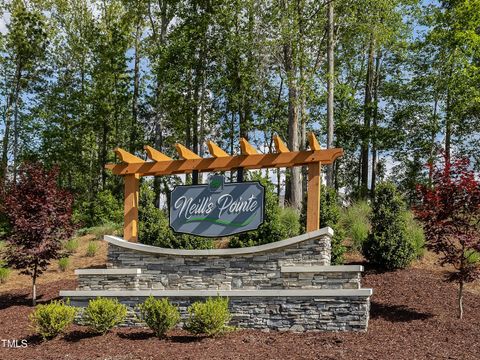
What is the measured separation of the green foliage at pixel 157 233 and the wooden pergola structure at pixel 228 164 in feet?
4.81

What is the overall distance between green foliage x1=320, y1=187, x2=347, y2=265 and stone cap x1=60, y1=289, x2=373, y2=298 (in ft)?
8.51

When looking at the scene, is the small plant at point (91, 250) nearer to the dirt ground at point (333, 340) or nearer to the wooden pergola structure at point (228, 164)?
the dirt ground at point (333, 340)

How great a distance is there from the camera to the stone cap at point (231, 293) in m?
7.61

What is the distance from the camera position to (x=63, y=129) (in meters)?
27.4

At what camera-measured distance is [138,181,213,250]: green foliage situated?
11047 mm

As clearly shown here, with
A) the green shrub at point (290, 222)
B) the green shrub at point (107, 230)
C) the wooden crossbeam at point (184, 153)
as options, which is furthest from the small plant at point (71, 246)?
the wooden crossbeam at point (184, 153)

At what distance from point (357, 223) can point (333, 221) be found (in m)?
1.70

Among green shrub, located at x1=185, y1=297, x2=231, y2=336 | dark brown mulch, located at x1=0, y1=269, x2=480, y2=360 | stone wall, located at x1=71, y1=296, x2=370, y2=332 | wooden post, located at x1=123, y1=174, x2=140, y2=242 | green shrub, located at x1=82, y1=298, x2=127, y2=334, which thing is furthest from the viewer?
wooden post, located at x1=123, y1=174, x2=140, y2=242

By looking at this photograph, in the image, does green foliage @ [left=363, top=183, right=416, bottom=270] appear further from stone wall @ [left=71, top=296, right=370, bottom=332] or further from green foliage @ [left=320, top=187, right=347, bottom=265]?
stone wall @ [left=71, top=296, right=370, bottom=332]

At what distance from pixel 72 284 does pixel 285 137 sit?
16.6 metres

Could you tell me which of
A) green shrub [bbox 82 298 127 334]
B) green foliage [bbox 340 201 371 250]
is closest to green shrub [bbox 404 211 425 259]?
green foliage [bbox 340 201 371 250]

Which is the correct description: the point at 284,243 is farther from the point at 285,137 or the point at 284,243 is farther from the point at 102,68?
the point at 102,68

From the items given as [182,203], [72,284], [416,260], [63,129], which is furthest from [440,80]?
[63,129]

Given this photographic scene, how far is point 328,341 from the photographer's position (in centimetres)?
710
